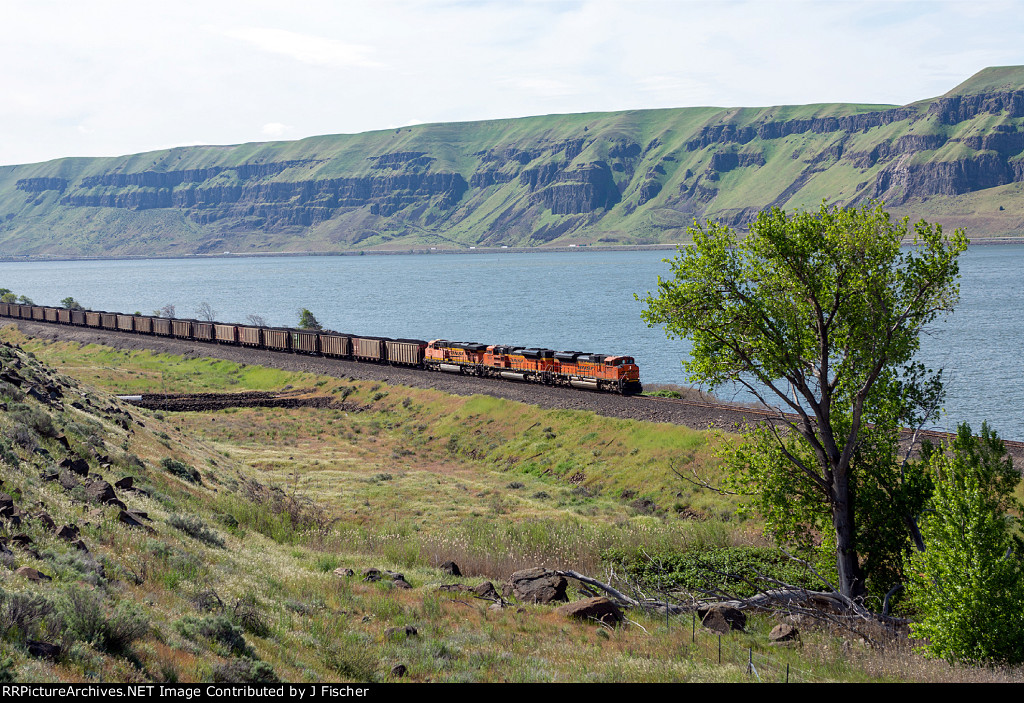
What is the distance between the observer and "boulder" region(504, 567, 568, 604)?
19.9 meters

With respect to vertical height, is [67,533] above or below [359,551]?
above

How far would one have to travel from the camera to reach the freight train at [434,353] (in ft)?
179

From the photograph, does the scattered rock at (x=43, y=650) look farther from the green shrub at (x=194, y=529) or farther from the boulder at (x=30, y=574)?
the green shrub at (x=194, y=529)

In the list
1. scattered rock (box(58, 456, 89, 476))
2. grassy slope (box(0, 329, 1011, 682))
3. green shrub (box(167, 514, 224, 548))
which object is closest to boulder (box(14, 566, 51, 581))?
grassy slope (box(0, 329, 1011, 682))

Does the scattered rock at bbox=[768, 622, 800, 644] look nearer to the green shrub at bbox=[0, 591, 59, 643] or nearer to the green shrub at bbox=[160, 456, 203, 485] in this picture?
the green shrub at bbox=[0, 591, 59, 643]

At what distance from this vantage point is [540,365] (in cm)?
5853

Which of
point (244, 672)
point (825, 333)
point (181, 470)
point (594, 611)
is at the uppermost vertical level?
point (825, 333)

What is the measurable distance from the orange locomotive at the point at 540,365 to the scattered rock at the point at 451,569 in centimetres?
3071

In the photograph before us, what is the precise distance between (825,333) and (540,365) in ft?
126

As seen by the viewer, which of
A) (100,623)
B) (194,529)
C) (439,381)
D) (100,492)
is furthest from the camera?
(439,381)

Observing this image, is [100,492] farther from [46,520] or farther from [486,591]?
[486,591]

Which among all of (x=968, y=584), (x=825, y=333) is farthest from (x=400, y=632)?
(x=825, y=333)
